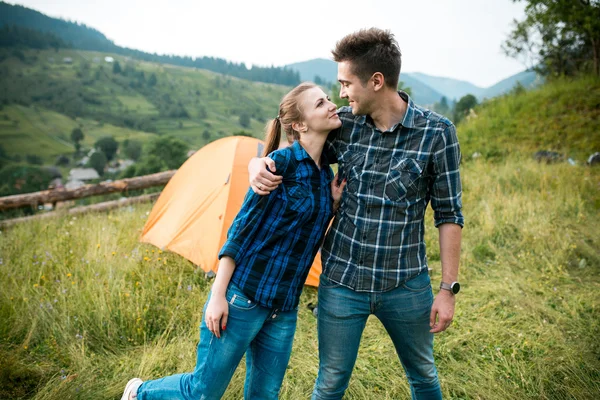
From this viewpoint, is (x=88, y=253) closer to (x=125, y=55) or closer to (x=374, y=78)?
(x=374, y=78)

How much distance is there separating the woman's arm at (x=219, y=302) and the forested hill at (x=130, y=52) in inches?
4889

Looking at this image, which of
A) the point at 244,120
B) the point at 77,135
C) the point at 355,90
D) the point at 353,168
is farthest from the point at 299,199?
the point at 244,120

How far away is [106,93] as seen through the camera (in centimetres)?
8300

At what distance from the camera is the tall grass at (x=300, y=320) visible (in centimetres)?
254

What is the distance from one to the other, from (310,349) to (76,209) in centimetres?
518

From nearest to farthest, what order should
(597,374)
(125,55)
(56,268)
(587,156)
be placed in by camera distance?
(597,374), (56,268), (587,156), (125,55)

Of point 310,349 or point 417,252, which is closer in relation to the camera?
point 417,252

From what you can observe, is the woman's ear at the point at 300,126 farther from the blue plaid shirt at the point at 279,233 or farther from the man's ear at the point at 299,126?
the blue plaid shirt at the point at 279,233

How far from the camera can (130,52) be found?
418 ft

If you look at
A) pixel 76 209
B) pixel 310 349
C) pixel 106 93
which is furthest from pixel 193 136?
pixel 310 349

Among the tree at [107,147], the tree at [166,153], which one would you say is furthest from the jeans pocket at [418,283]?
the tree at [107,147]

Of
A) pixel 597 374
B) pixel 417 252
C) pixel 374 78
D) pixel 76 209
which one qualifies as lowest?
pixel 76 209

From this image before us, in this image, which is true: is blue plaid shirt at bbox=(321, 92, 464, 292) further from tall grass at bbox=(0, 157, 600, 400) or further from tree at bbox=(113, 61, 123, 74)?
tree at bbox=(113, 61, 123, 74)

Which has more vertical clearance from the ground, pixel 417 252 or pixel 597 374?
pixel 417 252
